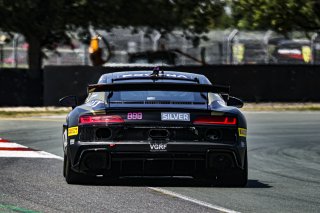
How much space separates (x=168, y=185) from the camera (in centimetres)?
1057

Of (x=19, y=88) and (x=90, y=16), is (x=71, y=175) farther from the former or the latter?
(x=90, y=16)

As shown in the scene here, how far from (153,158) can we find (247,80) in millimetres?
19861

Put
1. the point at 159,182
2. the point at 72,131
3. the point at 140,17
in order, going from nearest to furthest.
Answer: the point at 72,131 → the point at 159,182 → the point at 140,17

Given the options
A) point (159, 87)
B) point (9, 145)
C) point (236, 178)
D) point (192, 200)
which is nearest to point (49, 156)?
point (9, 145)

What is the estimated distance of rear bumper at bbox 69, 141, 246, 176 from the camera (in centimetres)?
991

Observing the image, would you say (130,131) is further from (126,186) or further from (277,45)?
(277,45)

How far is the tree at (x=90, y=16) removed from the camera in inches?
1243

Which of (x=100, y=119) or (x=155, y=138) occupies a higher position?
(x=100, y=119)

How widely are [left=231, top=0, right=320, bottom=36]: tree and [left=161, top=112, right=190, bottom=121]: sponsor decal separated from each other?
864 inches

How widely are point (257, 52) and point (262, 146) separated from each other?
16.7m

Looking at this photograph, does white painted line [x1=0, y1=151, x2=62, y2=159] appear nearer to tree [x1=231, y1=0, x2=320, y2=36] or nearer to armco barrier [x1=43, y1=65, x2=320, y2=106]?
armco barrier [x1=43, y1=65, x2=320, y2=106]

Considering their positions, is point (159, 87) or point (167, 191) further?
point (159, 87)

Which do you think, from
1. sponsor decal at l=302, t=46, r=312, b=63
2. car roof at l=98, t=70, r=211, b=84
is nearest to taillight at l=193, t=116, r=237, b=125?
car roof at l=98, t=70, r=211, b=84

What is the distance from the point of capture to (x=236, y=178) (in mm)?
10461
